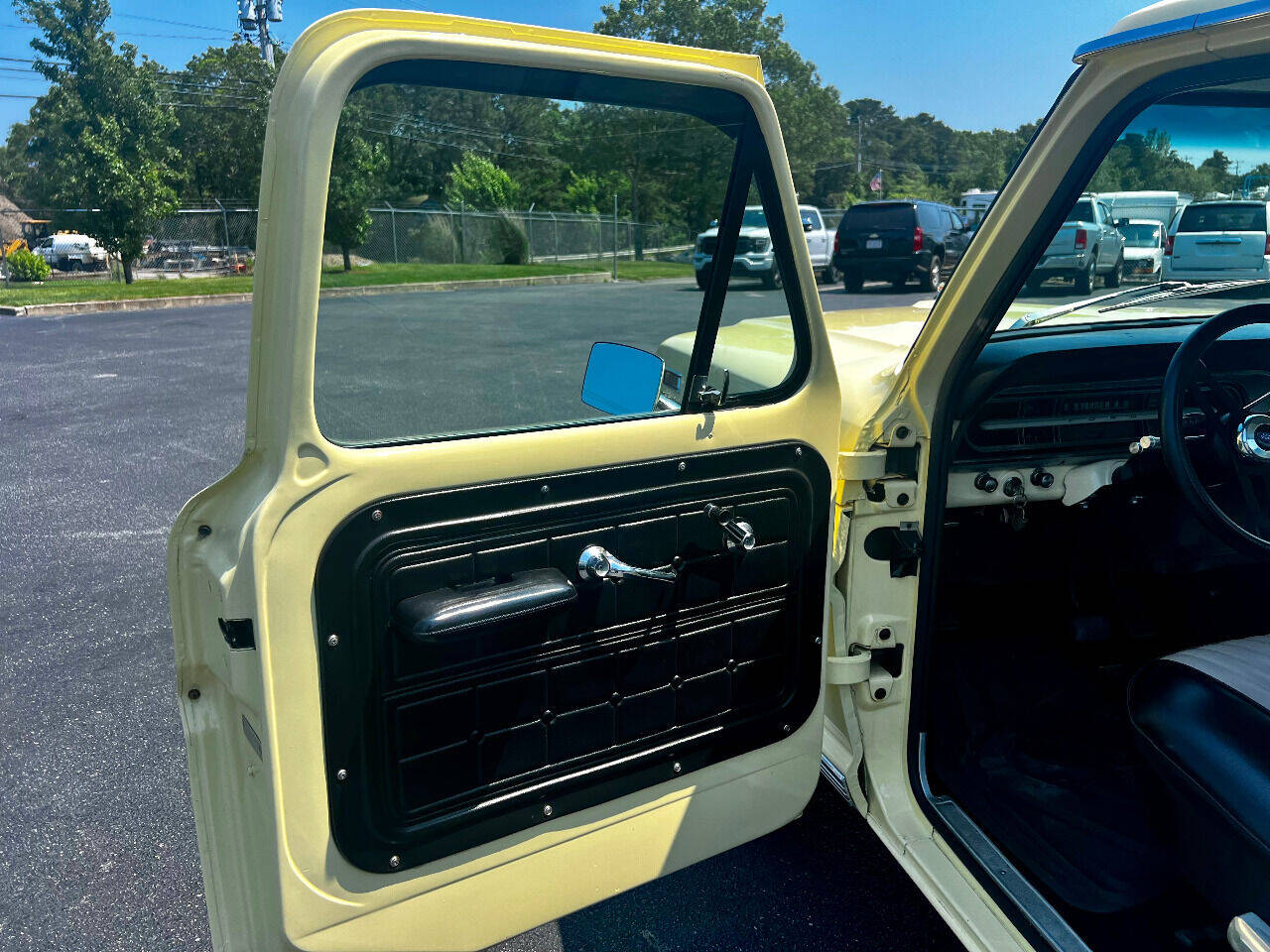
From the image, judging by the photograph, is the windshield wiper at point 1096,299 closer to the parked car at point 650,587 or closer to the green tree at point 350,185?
the parked car at point 650,587

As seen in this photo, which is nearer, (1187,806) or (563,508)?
(563,508)

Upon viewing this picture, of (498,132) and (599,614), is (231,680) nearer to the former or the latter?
(599,614)

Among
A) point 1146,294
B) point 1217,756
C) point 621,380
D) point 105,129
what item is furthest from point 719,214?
point 105,129

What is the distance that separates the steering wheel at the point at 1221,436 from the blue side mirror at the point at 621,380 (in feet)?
3.65

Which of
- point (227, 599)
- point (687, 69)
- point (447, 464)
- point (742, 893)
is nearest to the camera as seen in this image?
point (227, 599)

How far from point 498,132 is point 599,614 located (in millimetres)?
876

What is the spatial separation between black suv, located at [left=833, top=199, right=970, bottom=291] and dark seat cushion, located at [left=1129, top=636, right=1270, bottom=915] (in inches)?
440

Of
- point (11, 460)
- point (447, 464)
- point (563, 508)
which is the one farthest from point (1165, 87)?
point (11, 460)

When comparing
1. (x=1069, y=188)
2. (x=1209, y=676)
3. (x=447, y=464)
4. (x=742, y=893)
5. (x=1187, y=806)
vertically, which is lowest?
(x=742, y=893)

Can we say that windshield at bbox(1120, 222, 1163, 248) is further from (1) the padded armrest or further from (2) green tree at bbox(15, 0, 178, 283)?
(2) green tree at bbox(15, 0, 178, 283)

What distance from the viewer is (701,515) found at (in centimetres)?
175

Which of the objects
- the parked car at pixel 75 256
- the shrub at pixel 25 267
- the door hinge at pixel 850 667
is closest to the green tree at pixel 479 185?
the door hinge at pixel 850 667

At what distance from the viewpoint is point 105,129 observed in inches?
797

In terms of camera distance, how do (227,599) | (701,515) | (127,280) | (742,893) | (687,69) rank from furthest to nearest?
(127,280), (742,893), (701,515), (687,69), (227,599)
